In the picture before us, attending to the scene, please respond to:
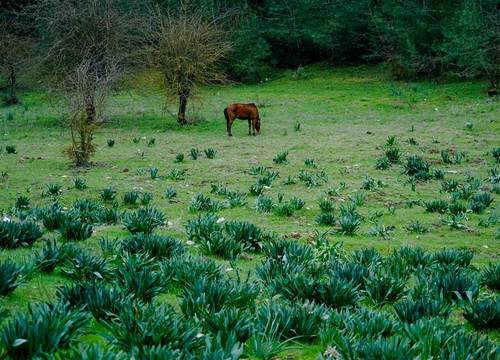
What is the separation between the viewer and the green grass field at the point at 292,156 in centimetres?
956

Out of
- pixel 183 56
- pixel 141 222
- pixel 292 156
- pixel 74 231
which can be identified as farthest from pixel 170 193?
pixel 183 56

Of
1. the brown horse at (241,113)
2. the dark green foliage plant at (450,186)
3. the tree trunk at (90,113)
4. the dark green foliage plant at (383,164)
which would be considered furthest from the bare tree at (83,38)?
the dark green foliage plant at (450,186)

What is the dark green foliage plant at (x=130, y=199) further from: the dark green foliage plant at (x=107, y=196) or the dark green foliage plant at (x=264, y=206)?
the dark green foliage plant at (x=264, y=206)

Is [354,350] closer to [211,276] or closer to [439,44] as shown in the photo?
[211,276]

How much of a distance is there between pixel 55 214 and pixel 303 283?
4.75 metres

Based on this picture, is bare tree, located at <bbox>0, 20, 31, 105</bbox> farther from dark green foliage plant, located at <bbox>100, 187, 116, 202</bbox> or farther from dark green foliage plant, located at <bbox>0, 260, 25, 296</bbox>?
dark green foliage plant, located at <bbox>0, 260, 25, 296</bbox>

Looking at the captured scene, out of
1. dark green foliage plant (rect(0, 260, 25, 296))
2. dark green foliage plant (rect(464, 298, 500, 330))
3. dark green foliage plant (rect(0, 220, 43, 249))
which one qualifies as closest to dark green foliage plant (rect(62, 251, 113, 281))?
dark green foliage plant (rect(0, 260, 25, 296))

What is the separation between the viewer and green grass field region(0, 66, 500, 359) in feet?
31.4

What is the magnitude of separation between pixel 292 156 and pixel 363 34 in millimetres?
33562

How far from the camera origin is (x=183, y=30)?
27312 mm

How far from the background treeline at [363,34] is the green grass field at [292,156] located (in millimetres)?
2142

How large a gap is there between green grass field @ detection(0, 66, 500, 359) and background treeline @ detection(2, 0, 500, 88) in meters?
2.14

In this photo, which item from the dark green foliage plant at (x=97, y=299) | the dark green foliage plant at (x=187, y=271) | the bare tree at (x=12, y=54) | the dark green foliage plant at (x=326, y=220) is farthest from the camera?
the bare tree at (x=12, y=54)

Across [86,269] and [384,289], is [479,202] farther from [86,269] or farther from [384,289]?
[86,269]
